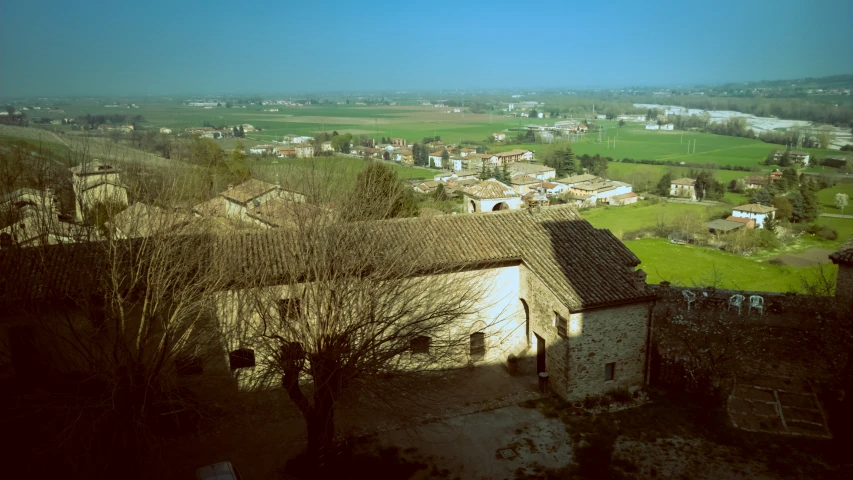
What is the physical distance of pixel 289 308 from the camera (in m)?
11.6

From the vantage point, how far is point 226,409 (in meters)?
13.9

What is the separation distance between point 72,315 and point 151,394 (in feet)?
11.1

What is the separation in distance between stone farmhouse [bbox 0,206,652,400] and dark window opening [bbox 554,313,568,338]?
0.03 meters

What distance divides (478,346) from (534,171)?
211ft

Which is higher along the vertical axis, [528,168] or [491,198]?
[491,198]

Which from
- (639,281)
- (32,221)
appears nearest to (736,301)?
(639,281)

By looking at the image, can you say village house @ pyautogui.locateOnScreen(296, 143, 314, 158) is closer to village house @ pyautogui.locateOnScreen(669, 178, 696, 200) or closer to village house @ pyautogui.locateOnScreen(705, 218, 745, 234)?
village house @ pyautogui.locateOnScreen(705, 218, 745, 234)

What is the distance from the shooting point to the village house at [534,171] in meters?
75.6

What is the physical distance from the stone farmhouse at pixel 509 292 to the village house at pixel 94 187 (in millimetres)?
908

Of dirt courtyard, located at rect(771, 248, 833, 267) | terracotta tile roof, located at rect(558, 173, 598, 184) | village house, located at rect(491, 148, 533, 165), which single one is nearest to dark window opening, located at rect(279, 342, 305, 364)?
dirt courtyard, located at rect(771, 248, 833, 267)

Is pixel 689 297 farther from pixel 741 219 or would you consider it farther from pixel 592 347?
pixel 741 219

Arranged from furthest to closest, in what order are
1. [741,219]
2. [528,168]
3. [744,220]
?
[528,168] → [741,219] → [744,220]

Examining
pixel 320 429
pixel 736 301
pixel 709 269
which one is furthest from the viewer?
pixel 709 269

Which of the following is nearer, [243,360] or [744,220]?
[243,360]
